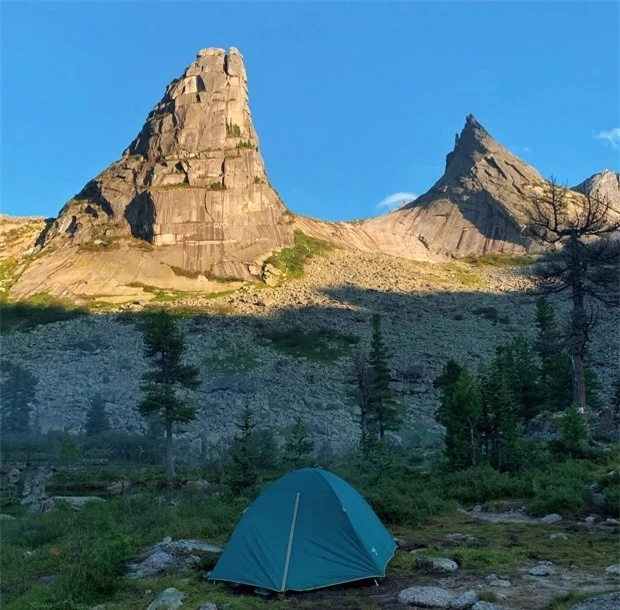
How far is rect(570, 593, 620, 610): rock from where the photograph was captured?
7.05 meters

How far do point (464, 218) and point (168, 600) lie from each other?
453ft

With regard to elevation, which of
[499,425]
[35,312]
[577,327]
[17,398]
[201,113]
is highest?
[201,113]

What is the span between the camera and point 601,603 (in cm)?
717

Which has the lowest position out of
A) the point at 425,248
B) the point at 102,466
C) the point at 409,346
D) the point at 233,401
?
the point at 102,466

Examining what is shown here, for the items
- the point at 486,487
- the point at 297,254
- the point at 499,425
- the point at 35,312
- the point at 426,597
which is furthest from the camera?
the point at 297,254

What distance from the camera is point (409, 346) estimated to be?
216 ft

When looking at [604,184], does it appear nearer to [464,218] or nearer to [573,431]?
[464,218]

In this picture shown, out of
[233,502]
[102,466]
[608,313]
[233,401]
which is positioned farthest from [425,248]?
[233,502]

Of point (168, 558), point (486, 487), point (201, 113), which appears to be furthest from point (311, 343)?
point (201, 113)

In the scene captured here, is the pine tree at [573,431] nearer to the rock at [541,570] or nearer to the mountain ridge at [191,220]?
the rock at [541,570]

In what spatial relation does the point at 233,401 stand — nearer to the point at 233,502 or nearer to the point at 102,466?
the point at 102,466

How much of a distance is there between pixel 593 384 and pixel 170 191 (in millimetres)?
75463

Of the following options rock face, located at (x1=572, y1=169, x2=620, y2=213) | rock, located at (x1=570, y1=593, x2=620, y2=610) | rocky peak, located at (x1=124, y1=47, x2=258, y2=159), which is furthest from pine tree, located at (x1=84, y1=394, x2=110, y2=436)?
rock face, located at (x1=572, y1=169, x2=620, y2=213)

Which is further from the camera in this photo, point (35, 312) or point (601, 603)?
point (35, 312)
